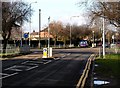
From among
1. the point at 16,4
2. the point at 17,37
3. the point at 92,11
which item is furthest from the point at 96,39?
the point at 92,11

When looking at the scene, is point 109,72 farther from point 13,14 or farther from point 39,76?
point 13,14

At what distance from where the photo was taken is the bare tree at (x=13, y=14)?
50.9m

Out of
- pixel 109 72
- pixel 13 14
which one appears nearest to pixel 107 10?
pixel 109 72

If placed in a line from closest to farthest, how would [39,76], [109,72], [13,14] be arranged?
[39,76] → [109,72] → [13,14]

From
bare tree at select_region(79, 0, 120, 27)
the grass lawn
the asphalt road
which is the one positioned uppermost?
bare tree at select_region(79, 0, 120, 27)

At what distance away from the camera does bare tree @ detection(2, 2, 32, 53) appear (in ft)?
167

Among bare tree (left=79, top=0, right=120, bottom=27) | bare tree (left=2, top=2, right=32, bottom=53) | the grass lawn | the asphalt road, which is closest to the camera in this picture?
the asphalt road

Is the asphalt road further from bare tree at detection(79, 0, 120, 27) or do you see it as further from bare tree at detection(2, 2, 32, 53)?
bare tree at detection(2, 2, 32, 53)

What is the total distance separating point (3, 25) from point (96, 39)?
297ft

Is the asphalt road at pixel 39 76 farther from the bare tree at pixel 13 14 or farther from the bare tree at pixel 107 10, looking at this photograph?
the bare tree at pixel 13 14

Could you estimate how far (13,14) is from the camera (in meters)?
52.8

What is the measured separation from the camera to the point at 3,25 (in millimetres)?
51125

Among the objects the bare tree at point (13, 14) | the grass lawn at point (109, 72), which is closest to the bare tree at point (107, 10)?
the grass lawn at point (109, 72)

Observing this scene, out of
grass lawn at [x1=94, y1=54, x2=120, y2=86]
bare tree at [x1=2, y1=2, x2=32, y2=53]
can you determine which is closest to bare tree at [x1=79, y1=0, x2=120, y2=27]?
grass lawn at [x1=94, y1=54, x2=120, y2=86]
